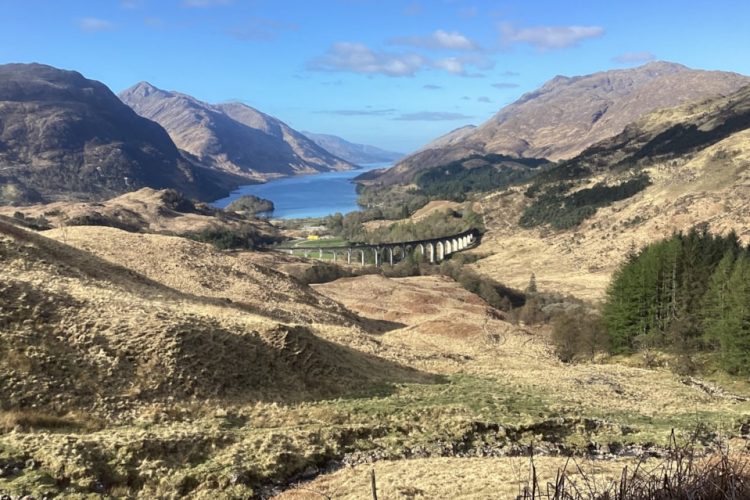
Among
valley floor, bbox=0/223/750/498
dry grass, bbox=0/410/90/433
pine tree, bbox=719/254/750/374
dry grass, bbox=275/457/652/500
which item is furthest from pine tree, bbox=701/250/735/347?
dry grass, bbox=0/410/90/433

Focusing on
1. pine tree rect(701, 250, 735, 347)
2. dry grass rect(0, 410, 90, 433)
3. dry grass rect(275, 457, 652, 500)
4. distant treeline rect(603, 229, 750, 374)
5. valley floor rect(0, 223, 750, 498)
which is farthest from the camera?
pine tree rect(701, 250, 735, 347)

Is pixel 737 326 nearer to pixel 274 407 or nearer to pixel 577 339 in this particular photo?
pixel 577 339

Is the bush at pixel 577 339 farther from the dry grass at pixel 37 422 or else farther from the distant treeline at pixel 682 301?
the dry grass at pixel 37 422

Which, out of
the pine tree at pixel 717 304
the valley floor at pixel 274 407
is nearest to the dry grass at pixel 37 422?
the valley floor at pixel 274 407

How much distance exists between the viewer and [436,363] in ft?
153

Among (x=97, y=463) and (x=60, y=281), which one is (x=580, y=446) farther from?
(x=60, y=281)

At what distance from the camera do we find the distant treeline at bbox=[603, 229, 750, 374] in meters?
50.4

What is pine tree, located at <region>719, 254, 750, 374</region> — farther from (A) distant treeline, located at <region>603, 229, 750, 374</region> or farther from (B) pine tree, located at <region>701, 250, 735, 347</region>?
(B) pine tree, located at <region>701, 250, 735, 347</region>

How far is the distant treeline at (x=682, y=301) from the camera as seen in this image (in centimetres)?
5038

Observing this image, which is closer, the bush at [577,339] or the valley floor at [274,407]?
the valley floor at [274,407]

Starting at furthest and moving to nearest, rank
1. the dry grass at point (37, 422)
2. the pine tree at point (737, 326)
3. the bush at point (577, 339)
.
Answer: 1. the bush at point (577, 339)
2. the pine tree at point (737, 326)
3. the dry grass at point (37, 422)

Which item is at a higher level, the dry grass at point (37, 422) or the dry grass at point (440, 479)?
the dry grass at point (37, 422)

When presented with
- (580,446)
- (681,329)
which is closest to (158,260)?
(580,446)

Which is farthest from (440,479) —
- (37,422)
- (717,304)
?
(717,304)
